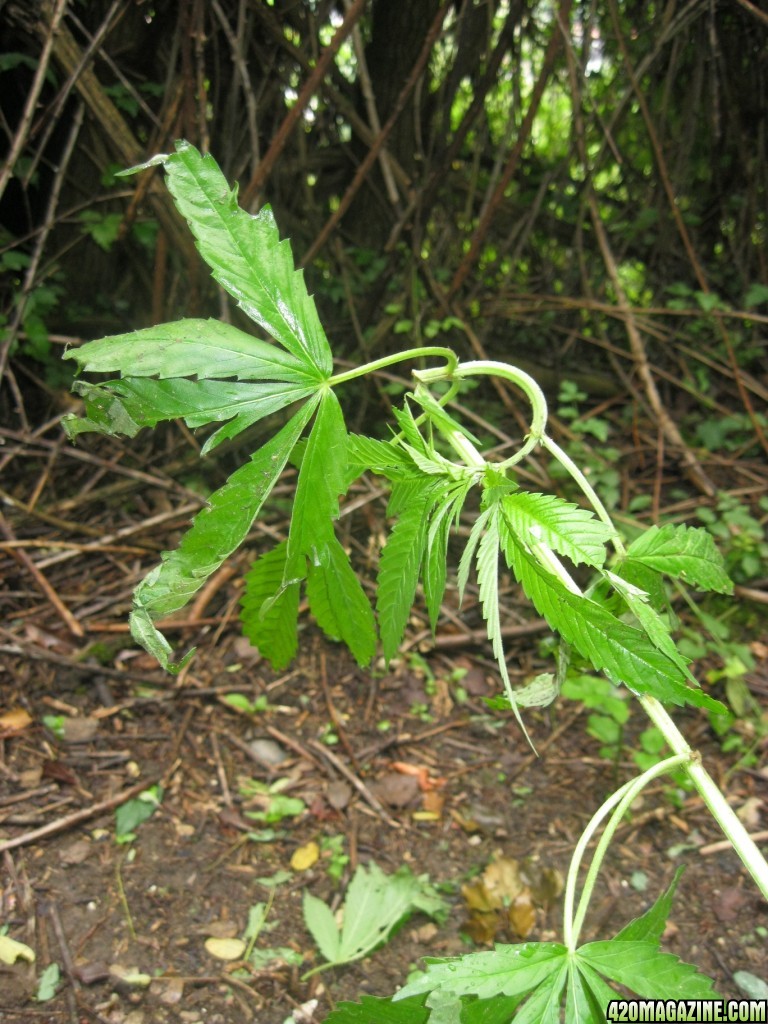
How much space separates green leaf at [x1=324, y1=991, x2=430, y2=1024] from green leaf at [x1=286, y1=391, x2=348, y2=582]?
624 mm

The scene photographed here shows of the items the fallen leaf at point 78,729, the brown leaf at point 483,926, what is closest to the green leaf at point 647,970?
the brown leaf at point 483,926

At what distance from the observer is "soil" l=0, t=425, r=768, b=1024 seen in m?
1.61

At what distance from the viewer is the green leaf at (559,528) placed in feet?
2.70

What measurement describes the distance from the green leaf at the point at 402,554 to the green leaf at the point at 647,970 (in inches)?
18.2

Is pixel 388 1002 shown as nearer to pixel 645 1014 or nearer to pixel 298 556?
pixel 645 1014

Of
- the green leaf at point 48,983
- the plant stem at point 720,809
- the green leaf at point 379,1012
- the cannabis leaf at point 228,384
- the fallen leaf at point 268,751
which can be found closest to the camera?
the plant stem at point 720,809

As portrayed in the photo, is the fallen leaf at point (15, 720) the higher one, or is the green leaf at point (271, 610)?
the green leaf at point (271, 610)

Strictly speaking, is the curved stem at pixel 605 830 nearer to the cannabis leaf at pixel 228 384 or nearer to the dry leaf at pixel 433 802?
the cannabis leaf at pixel 228 384

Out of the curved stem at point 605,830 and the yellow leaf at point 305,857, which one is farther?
the yellow leaf at point 305,857

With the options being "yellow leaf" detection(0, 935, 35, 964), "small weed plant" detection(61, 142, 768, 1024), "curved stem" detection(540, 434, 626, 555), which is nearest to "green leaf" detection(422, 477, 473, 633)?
"small weed plant" detection(61, 142, 768, 1024)

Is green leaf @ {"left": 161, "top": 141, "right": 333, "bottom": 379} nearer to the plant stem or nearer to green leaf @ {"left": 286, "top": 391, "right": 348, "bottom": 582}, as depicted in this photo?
green leaf @ {"left": 286, "top": 391, "right": 348, "bottom": 582}

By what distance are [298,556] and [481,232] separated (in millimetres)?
2160

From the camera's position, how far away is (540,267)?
3586mm

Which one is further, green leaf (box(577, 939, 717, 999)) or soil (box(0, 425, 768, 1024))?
soil (box(0, 425, 768, 1024))
